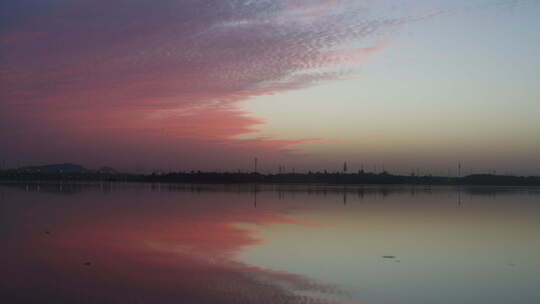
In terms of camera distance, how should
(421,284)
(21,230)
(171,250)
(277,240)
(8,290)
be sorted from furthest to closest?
(21,230)
(277,240)
(171,250)
(421,284)
(8,290)

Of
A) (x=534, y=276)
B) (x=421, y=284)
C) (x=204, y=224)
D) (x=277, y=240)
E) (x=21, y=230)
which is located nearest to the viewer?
(x=421, y=284)

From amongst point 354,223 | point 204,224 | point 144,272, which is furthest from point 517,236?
point 144,272

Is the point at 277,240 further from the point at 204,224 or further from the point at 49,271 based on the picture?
the point at 49,271

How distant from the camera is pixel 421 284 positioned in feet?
40.3

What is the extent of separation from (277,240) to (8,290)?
32.9 ft

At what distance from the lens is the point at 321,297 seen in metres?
10.8

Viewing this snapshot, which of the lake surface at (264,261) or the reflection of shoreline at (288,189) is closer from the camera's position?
the lake surface at (264,261)

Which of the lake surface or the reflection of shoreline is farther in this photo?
the reflection of shoreline

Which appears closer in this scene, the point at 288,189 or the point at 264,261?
the point at 264,261

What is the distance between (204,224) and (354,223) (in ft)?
24.2

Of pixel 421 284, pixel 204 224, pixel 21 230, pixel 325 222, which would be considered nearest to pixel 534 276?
pixel 421 284

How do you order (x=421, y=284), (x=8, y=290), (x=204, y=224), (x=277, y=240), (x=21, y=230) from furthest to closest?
(x=204, y=224) < (x=21, y=230) < (x=277, y=240) < (x=421, y=284) < (x=8, y=290)

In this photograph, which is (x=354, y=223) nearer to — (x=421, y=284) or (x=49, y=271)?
(x=421, y=284)

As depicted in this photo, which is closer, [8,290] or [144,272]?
[8,290]
